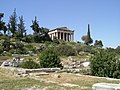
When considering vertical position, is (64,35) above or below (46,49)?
above

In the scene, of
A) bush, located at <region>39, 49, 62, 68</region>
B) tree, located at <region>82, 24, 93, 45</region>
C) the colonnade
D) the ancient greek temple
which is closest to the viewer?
bush, located at <region>39, 49, 62, 68</region>

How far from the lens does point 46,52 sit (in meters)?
23.2

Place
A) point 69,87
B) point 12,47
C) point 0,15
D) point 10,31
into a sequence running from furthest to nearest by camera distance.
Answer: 1. point 10,31
2. point 0,15
3. point 12,47
4. point 69,87

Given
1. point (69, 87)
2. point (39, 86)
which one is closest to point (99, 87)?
point (69, 87)

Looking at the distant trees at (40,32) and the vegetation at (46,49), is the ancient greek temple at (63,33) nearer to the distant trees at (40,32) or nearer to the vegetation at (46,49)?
the vegetation at (46,49)

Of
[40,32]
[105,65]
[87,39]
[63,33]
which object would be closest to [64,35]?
[63,33]

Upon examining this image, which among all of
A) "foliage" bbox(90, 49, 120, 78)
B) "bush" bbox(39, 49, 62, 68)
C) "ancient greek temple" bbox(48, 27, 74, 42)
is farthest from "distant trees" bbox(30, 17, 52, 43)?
"foliage" bbox(90, 49, 120, 78)

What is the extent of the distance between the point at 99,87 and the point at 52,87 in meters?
4.73

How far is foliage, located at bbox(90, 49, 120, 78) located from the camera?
18859mm

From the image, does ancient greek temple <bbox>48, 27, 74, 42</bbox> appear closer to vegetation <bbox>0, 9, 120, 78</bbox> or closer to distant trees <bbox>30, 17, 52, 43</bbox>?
vegetation <bbox>0, 9, 120, 78</bbox>

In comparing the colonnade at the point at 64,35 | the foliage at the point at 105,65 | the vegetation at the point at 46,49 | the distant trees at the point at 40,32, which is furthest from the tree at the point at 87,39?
the foliage at the point at 105,65

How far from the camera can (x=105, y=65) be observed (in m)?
18.9

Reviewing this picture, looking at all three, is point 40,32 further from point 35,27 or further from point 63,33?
point 63,33

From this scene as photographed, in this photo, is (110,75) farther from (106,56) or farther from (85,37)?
(85,37)
